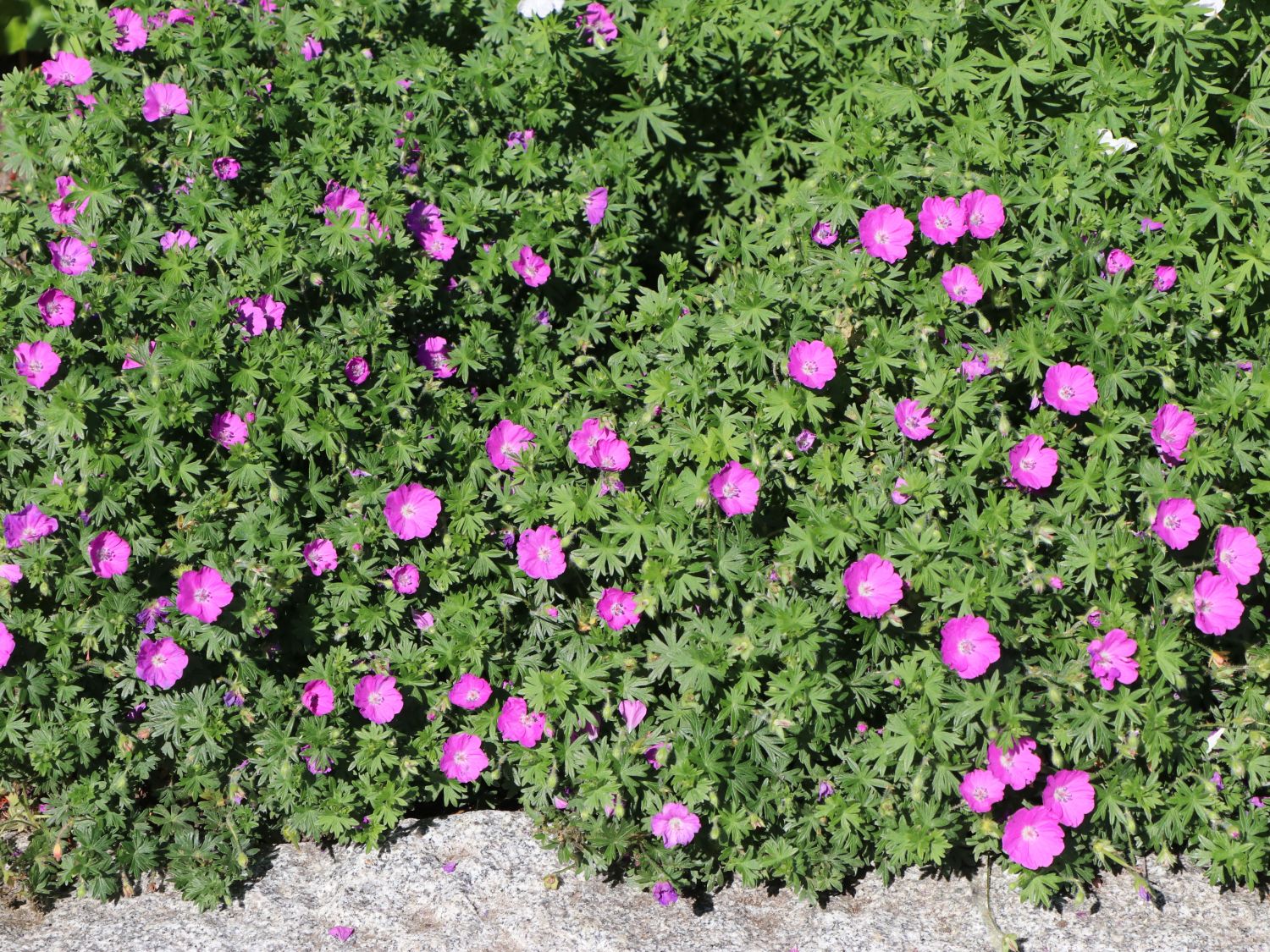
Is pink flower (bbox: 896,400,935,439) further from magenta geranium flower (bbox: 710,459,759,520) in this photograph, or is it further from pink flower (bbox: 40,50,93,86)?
pink flower (bbox: 40,50,93,86)

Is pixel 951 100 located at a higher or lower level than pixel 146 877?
higher

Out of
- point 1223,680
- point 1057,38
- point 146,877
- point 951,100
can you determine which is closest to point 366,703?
point 146,877

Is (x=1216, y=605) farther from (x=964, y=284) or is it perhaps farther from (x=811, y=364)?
(x=811, y=364)

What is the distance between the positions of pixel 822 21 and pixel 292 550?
7.93 ft

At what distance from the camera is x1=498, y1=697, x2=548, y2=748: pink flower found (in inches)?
121

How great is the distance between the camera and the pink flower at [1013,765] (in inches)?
111

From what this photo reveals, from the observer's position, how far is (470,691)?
3102 millimetres

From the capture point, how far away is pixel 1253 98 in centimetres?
328

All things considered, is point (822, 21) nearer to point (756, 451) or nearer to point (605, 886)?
point (756, 451)

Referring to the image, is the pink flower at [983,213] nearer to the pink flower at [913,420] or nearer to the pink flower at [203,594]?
the pink flower at [913,420]

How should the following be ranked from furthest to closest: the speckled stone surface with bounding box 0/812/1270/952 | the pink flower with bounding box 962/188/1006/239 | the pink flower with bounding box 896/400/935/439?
1. the pink flower with bounding box 962/188/1006/239
2. the pink flower with bounding box 896/400/935/439
3. the speckled stone surface with bounding box 0/812/1270/952

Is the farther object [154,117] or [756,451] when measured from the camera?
[154,117]

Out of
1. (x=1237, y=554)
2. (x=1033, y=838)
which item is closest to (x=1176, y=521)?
(x=1237, y=554)

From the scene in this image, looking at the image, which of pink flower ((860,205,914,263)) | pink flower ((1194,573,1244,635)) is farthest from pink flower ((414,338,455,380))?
pink flower ((1194,573,1244,635))
